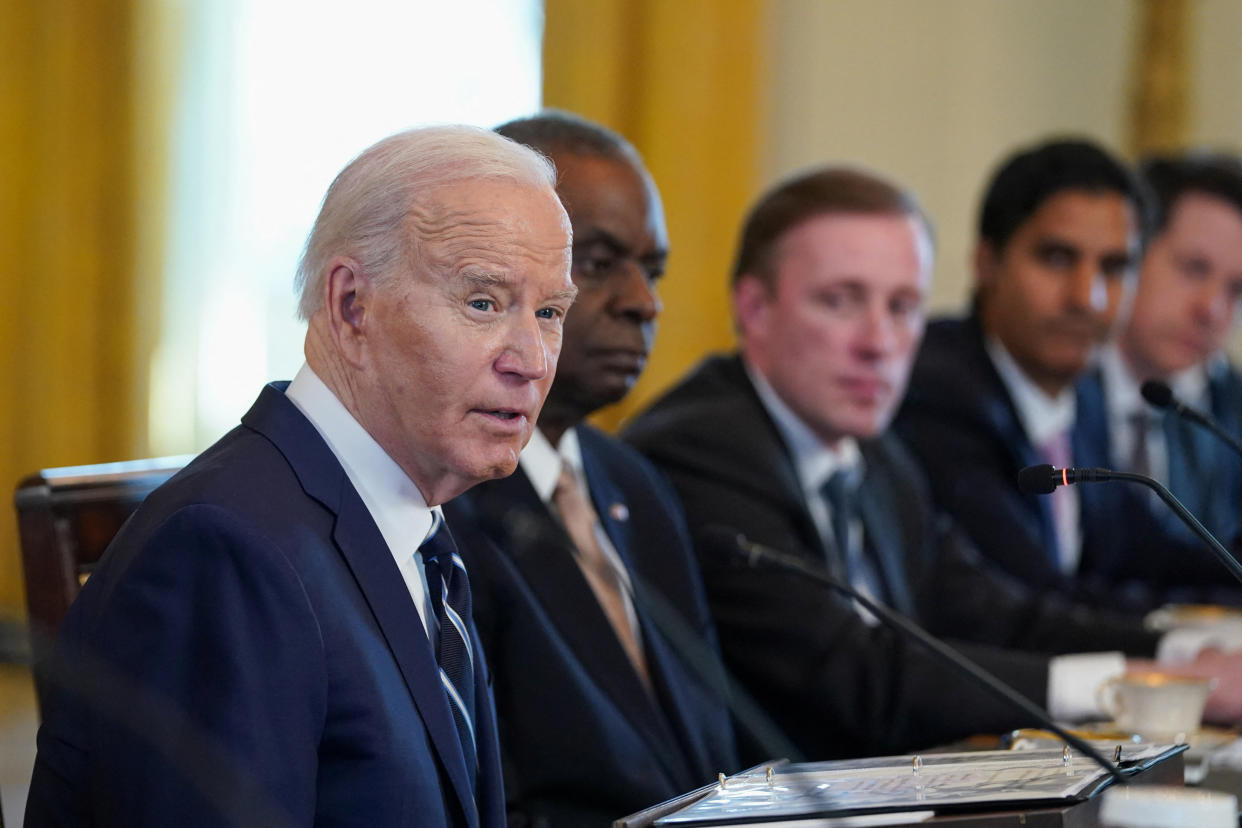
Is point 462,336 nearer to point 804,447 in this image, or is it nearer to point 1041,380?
point 804,447

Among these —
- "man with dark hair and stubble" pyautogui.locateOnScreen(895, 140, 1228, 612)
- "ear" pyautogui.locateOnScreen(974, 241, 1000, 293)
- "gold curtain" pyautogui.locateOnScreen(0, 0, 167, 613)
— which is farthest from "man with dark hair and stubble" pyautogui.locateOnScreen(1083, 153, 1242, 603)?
"gold curtain" pyautogui.locateOnScreen(0, 0, 167, 613)

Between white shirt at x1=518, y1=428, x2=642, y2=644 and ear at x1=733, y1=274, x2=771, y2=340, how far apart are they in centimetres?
76

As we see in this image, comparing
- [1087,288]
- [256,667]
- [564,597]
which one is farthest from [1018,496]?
[256,667]

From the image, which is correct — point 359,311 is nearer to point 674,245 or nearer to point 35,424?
point 35,424

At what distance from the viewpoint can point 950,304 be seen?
519 centimetres

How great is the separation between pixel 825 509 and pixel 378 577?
4.80ft

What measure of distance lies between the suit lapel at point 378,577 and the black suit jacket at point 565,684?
1.42 feet

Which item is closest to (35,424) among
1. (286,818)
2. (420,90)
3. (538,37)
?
(420,90)

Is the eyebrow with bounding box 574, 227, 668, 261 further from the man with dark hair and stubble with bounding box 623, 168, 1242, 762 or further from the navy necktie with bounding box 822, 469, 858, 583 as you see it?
the navy necktie with bounding box 822, 469, 858, 583

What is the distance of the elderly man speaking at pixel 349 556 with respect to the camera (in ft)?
3.75

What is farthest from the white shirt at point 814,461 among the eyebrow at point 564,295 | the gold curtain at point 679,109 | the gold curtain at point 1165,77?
the gold curtain at point 1165,77

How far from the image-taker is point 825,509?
2654mm

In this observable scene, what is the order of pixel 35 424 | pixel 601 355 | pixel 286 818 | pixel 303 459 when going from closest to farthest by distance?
pixel 286 818
pixel 303 459
pixel 601 355
pixel 35 424

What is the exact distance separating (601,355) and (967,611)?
3.98 feet
